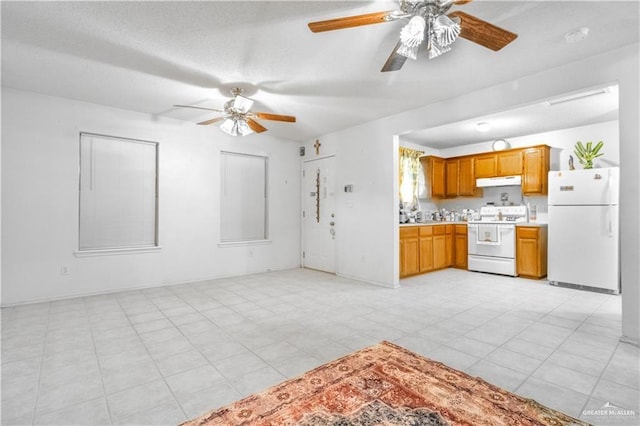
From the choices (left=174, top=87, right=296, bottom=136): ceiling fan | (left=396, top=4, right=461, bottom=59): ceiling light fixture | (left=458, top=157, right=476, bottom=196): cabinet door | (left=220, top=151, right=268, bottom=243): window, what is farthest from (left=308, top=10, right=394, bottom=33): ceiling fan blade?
(left=458, top=157, right=476, bottom=196): cabinet door

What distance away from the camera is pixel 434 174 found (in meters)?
6.78

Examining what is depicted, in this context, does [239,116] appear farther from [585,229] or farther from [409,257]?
[585,229]

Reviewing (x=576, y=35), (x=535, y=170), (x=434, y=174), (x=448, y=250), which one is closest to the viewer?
(x=576, y=35)

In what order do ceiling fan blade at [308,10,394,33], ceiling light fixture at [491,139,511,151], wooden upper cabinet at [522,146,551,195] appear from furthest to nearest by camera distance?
ceiling light fixture at [491,139,511,151]
wooden upper cabinet at [522,146,551,195]
ceiling fan blade at [308,10,394,33]

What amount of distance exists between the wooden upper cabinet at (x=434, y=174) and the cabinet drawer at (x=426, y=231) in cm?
129

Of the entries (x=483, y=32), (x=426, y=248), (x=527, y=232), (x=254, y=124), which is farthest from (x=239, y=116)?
(x=527, y=232)

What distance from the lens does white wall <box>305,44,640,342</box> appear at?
2.72 m

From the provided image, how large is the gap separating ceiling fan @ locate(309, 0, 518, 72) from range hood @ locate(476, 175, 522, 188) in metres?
4.44

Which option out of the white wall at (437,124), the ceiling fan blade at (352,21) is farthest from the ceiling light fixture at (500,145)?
the ceiling fan blade at (352,21)

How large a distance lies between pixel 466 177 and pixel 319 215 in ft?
10.8

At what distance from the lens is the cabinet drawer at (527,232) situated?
5247 millimetres

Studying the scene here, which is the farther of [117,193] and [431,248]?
[431,248]

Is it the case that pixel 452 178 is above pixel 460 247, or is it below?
above

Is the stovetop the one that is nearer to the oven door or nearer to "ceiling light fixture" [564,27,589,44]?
the oven door
